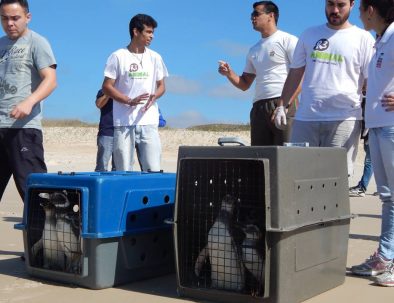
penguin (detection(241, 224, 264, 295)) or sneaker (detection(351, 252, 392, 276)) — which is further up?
penguin (detection(241, 224, 264, 295))

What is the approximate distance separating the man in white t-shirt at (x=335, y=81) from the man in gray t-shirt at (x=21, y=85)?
191cm

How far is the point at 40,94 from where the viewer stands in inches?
177

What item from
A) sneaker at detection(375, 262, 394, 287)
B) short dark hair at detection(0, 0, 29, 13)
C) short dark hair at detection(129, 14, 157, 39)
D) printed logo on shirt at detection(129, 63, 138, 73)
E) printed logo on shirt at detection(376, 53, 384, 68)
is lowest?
sneaker at detection(375, 262, 394, 287)

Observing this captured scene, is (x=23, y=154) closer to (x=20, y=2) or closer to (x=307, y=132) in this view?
(x=20, y=2)

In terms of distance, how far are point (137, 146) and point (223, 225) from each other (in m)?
2.65

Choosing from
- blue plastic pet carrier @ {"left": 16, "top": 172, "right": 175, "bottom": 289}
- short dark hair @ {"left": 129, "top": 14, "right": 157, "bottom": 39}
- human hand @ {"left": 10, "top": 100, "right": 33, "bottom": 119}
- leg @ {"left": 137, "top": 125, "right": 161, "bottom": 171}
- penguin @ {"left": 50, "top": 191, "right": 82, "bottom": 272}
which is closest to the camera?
blue plastic pet carrier @ {"left": 16, "top": 172, "right": 175, "bottom": 289}

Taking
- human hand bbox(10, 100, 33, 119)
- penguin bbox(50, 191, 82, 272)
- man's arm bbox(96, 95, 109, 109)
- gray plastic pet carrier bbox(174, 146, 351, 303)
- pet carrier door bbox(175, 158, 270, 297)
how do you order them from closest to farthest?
gray plastic pet carrier bbox(174, 146, 351, 303) → pet carrier door bbox(175, 158, 270, 297) → penguin bbox(50, 191, 82, 272) → human hand bbox(10, 100, 33, 119) → man's arm bbox(96, 95, 109, 109)

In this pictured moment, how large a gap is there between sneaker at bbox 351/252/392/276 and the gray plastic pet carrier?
395 millimetres

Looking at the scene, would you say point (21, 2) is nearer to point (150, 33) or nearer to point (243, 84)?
point (150, 33)

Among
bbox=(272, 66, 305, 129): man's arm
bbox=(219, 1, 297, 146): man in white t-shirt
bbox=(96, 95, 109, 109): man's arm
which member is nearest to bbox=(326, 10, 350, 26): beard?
bbox=(272, 66, 305, 129): man's arm

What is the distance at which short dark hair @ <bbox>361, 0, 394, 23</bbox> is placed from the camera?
402 centimetres

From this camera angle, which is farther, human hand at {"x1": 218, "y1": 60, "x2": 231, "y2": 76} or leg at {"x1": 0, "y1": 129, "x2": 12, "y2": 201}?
human hand at {"x1": 218, "y1": 60, "x2": 231, "y2": 76}

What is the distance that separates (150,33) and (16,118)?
2101 millimetres

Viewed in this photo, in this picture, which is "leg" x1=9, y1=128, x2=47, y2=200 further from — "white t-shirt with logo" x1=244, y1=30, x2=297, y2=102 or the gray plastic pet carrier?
"white t-shirt with logo" x1=244, y1=30, x2=297, y2=102
